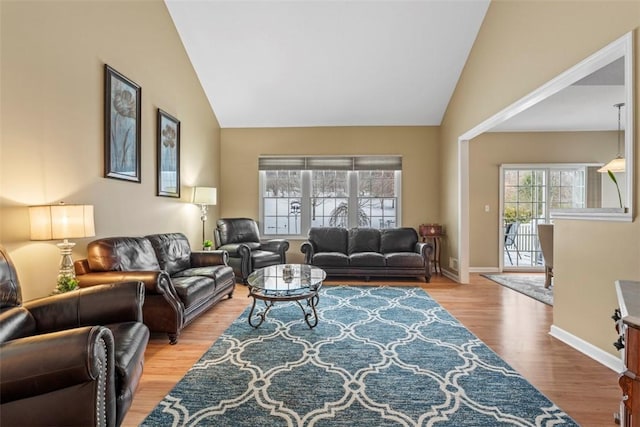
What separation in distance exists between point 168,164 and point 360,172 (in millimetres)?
3567

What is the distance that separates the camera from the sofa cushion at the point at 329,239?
18.3ft

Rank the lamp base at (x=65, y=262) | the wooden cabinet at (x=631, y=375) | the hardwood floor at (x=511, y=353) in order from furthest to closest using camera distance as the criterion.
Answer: the lamp base at (x=65, y=262) < the hardwood floor at (x=511, y=353) < the wooden cabinet at (x=631, y=375)

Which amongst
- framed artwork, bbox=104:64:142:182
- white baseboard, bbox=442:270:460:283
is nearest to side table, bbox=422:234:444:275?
white baseboard, bbox=442:270:460:283

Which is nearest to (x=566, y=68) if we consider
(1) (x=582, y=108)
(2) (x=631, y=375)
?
(2) (x=631, y=375)

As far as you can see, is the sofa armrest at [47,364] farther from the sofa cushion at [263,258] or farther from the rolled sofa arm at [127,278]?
the sofa cushion at [263,258]

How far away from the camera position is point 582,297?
2576 millimetres

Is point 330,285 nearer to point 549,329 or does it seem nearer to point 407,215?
point 407,215

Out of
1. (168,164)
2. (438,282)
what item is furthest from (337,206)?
(168,164)

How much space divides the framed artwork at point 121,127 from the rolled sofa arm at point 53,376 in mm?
2403

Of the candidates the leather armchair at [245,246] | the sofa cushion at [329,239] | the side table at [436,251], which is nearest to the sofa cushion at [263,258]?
the leather armchair at [245,246]

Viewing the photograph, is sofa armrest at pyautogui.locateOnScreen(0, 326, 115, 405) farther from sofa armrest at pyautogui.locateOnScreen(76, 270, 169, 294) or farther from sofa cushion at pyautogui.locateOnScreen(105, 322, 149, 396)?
sofa armrest at pyautogui.locateOnScreen(76, 270, 169, 294)

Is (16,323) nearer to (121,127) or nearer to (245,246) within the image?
(121,127)

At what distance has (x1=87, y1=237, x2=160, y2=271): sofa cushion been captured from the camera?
2.76 m

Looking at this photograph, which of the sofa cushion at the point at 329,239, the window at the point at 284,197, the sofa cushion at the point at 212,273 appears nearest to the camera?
the sofa cushion at the point at 212,273
